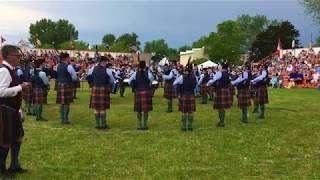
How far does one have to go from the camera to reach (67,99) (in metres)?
12.4

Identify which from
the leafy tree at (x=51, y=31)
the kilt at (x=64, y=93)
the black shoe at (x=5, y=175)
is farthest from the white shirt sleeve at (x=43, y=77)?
the leafy tree at (x=51, y=31)

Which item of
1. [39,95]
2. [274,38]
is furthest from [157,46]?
[39,95]

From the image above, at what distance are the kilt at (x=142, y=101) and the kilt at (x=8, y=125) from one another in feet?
17.3

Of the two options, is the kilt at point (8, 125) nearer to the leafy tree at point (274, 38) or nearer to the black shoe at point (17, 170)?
the black shoe at point (17, 170)

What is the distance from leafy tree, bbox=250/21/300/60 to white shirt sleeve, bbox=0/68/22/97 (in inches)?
2350

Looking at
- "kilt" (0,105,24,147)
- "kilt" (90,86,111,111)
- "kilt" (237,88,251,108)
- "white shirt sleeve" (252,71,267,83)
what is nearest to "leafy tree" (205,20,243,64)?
"white shirt sleeve" (252,71,267,83)

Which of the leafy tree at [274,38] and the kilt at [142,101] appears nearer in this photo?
the kilt at [142,101]

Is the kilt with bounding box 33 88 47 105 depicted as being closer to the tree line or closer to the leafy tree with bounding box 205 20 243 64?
the tree line

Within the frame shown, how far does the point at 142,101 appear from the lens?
37.9 feet

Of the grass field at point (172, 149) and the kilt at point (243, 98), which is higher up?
the kilt at point (243, 98)

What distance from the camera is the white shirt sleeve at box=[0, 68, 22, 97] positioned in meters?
6.14

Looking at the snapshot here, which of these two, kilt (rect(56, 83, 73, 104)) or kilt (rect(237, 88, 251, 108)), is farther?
kilt (rect(237, 88, 251, 108))

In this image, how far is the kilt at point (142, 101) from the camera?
11.5 m

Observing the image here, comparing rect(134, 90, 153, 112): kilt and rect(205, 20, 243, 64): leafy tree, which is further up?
rect(205, 20, 243, 64): leafy tree
